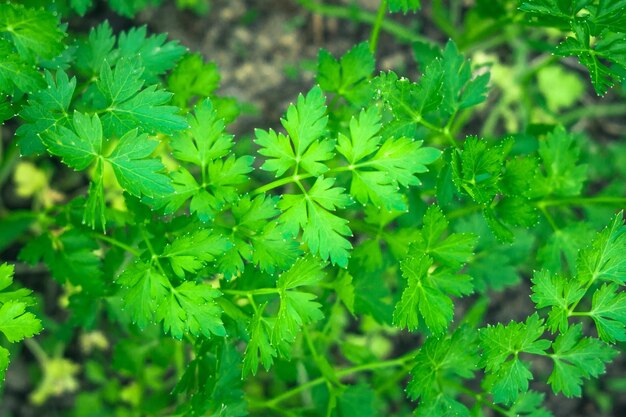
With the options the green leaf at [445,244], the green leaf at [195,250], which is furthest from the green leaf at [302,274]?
the green leaf at [445,244]

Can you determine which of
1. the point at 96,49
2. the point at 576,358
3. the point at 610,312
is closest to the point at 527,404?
the point at 576,358

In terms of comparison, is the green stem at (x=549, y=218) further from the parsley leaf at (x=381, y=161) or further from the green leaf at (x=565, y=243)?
the parsley leaf at (x=381, y=161)

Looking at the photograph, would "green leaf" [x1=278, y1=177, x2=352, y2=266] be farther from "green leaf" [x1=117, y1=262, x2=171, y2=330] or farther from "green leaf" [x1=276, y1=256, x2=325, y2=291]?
"green leaf" [x1=117, y1=262, x2=171, y2=330]

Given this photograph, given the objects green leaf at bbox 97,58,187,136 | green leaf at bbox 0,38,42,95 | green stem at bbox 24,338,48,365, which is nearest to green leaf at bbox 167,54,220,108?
green leaf at bbox 97,58,187,136

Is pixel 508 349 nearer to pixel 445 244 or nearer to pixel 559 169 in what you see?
pixel 445 244

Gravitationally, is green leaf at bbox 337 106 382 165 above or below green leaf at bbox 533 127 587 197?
above

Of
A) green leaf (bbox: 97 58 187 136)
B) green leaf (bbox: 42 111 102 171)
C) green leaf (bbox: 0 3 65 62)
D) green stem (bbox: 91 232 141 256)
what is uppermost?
green leaf (bbox: 0 3 65 62)
